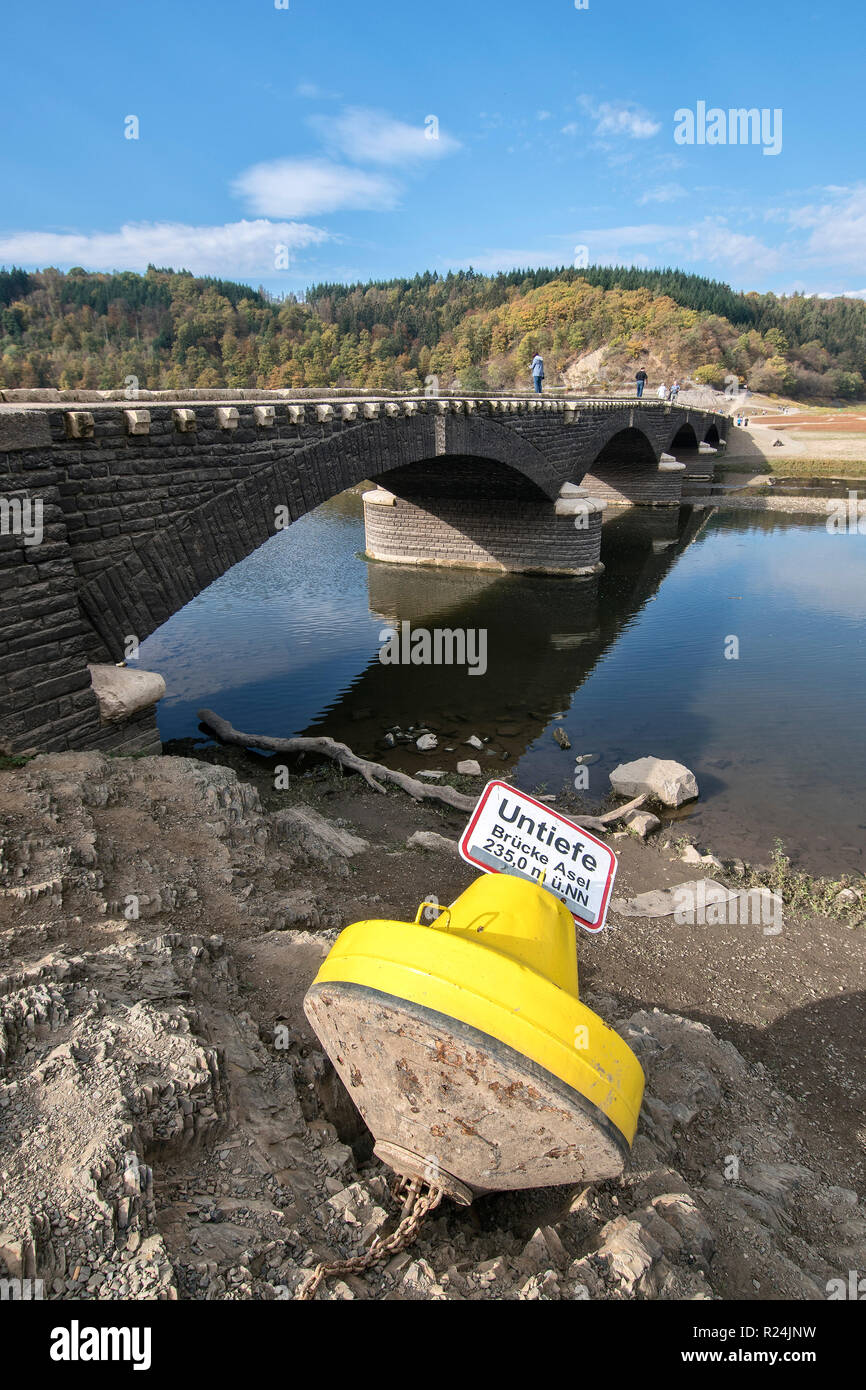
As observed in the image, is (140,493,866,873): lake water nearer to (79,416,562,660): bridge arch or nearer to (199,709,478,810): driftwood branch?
(199,709,478,810): driftwood branch

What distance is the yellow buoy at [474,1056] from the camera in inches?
97.7

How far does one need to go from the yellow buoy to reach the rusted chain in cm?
10

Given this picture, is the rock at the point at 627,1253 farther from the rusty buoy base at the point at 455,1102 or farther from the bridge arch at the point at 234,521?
the bridge arch at the point at 234,521

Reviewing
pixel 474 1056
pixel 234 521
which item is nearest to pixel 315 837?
pixel 474 1056

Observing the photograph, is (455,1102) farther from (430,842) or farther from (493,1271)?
(430,842)

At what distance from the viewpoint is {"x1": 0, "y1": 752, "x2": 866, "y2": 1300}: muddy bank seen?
2.75 m

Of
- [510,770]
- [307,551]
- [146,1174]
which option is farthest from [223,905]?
[307,551]

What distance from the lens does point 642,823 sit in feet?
34.4

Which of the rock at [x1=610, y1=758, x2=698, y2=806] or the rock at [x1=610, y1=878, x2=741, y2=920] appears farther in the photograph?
the rock at [x1=610, y1=758, x2=698, y2=806]

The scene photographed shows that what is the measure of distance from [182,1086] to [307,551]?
92.5 ft

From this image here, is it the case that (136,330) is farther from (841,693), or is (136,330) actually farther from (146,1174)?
(146,1174)

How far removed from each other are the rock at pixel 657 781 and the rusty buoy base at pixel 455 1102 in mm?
8979

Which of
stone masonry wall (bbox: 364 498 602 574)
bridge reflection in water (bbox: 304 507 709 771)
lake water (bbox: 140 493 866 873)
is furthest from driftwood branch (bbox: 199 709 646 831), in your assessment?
stone masonry wall (bbox: 364 498 602 574)

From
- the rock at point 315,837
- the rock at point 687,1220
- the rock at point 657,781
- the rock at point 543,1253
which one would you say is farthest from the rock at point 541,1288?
the rock at point 657,781
